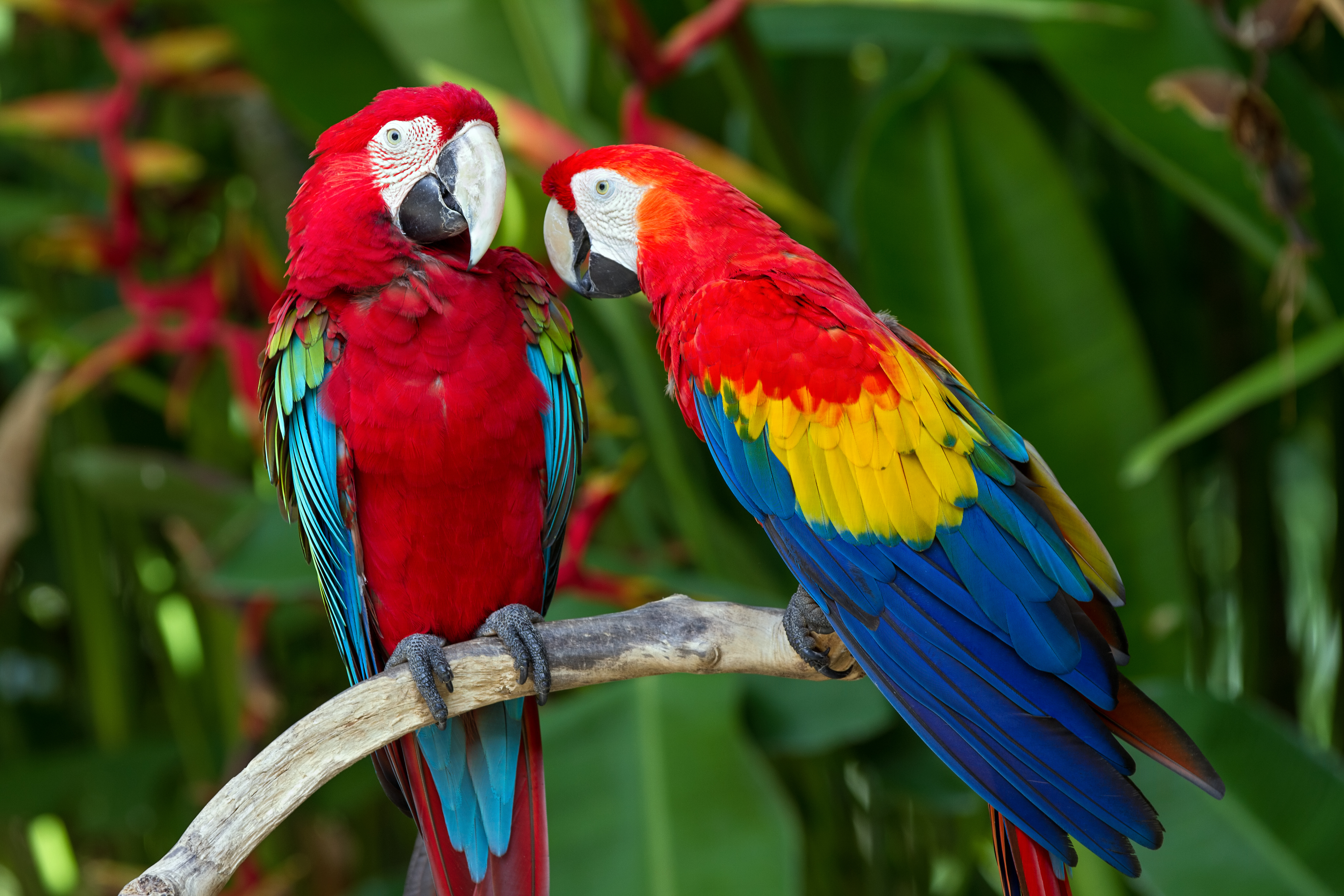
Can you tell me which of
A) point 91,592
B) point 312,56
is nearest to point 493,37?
point 312,56

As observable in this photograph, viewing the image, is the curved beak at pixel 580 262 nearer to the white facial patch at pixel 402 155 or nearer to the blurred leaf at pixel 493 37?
the white facial patch at pixel 402 155

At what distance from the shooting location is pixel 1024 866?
1.31 ft

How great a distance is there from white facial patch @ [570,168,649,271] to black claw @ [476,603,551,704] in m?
0.16

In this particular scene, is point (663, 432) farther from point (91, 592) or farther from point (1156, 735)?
point (91, 592)

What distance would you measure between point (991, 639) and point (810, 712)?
57cm

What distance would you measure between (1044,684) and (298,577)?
0.65 m

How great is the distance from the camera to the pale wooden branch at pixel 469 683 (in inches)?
16.2

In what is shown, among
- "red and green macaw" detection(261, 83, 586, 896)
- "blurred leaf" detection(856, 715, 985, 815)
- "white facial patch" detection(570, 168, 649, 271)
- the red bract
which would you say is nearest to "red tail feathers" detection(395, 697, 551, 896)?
"red and green macaw" detection(261, 83, 586, 896)

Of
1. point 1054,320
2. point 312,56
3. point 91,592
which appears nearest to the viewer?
point 1054,320

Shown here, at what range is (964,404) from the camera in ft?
1.56

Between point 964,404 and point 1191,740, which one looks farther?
point 964,404

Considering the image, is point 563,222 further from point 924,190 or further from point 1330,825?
point 1330,825

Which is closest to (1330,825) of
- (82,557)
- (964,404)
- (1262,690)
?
(1262,690)

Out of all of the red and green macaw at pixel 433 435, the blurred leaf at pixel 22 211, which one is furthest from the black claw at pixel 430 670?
the blurred leaf at pixel 22 211
